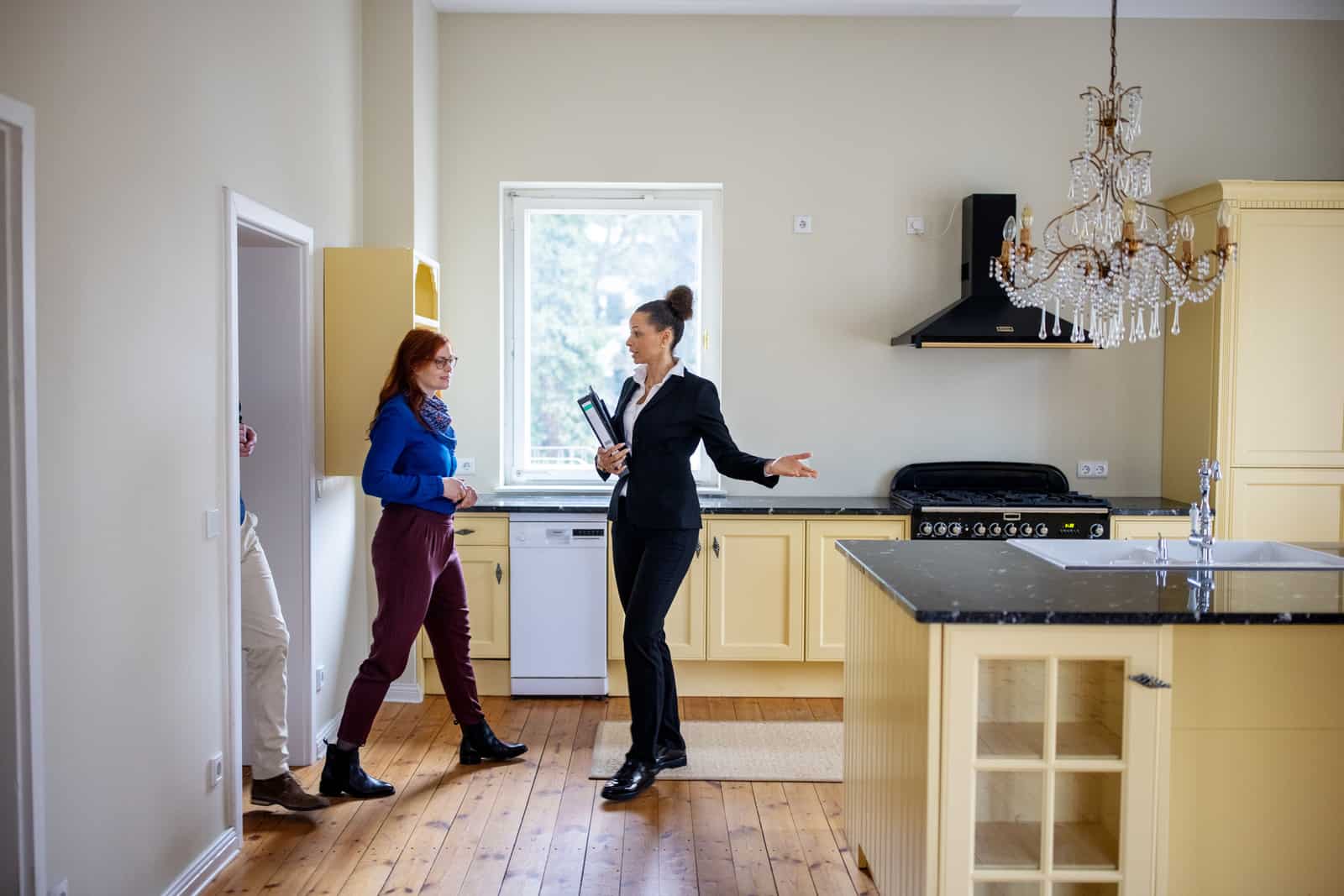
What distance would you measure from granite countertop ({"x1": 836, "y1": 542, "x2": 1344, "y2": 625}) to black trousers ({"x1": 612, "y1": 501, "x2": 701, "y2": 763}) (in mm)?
769

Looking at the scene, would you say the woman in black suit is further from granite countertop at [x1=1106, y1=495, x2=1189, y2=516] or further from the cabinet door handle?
granite countertop at [x1=1106, y1=495, x2=1189, y2=516]

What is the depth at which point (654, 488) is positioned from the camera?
3.47 metres

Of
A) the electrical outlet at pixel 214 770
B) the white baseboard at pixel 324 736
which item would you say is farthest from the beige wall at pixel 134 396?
the white baseboard at pixel 324 736

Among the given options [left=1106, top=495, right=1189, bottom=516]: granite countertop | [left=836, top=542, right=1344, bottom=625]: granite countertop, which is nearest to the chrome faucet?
[left=836, top=542, right=1344, bottom=625]: granite countertop

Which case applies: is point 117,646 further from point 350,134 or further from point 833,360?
point 833,360

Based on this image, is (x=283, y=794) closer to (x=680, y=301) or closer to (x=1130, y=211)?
(x=680, y=301)

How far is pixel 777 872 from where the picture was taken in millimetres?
2943

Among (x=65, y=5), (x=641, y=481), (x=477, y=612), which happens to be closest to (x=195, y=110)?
(x=65, y=5)

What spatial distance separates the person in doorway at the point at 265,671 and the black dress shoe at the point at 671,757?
1.16 metres

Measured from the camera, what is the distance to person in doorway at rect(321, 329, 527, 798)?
337cm

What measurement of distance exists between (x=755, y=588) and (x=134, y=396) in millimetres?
2795

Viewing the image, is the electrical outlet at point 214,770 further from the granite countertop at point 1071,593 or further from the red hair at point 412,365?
the granite countertop at point 1071,593

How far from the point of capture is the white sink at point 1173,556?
107 inches

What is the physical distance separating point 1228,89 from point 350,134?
159 inches
